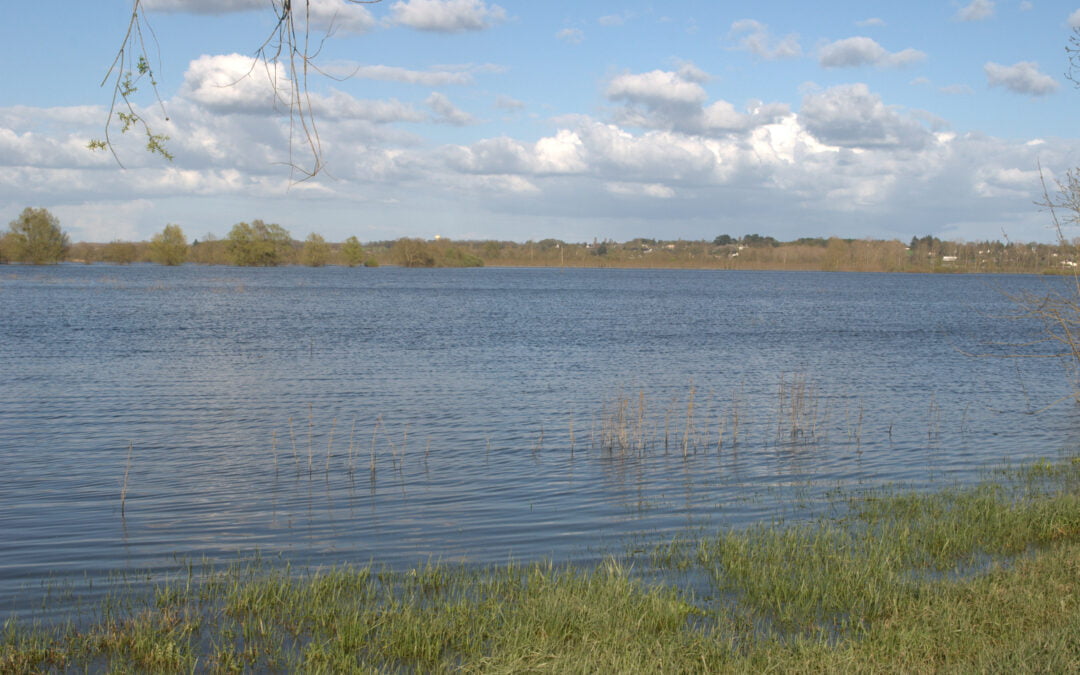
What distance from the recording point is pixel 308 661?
23.0 feet

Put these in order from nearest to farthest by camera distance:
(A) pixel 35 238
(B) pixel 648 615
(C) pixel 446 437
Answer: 1. (B) pixel 648 615
2. (C) pixel 446 437
3. (A) pixel 35 238

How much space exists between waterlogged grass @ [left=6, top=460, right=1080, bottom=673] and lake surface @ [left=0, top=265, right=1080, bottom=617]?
160 cm

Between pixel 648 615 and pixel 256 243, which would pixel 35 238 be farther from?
pixel 648 615

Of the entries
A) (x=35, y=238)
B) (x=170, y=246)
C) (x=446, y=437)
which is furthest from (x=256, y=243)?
(x=446, y=437)

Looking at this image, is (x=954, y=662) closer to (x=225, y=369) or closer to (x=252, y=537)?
(x=252, y=537)

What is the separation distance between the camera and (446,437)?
18797mm

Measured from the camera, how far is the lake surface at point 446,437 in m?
11.8

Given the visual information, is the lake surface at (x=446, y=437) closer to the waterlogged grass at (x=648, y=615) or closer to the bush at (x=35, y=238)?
the waterlogged grass at (x=648, y=615)

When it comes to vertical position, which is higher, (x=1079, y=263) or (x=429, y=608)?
(x=1079, y=263)

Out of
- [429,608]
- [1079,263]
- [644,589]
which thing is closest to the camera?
→ [429,608]

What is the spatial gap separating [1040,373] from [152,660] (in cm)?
3327

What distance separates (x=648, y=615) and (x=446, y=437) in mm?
11348

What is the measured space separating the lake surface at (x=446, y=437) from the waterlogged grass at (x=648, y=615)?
62.8 inches

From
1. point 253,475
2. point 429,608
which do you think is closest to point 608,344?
point 253,475
